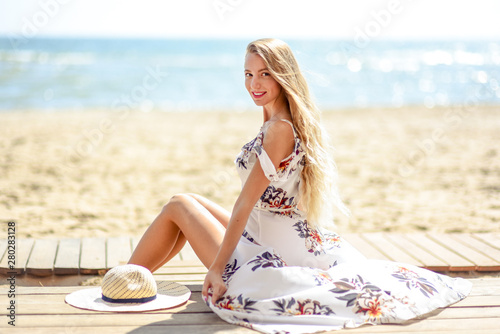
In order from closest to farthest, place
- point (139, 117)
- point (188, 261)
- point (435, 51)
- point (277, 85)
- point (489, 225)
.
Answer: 1. point (277, 85)
2. point (188, 261)
3. point (489, 225)
4. point (139, 117)
5. point (435, 51)

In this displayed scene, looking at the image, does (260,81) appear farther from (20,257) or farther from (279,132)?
(20,257)

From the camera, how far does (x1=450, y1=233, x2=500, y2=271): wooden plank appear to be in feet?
12.1

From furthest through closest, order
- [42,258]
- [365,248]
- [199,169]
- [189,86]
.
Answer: [189,86] → [199,169] → [365,248] → [42,258]

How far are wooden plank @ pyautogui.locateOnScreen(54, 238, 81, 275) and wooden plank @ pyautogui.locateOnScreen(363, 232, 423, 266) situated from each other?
78.1 inches

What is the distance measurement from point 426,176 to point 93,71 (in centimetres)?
2106

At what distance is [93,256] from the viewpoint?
3881 millimetres

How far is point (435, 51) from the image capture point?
161 feet

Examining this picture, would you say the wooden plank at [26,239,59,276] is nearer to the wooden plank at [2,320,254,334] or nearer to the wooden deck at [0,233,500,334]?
the wooden deck at [0,233,500,334]

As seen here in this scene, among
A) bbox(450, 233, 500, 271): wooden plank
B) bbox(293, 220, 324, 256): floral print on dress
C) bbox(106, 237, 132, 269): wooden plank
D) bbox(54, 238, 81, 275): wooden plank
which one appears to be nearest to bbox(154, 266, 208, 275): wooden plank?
bbox(106, 237, 132, 269): wooden plank

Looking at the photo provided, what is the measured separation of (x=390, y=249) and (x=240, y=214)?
5.83ft

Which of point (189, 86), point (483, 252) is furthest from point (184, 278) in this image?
point (189, 86)

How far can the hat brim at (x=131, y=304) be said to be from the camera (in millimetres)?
2687

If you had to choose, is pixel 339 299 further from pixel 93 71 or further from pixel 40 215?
pixel 93 71

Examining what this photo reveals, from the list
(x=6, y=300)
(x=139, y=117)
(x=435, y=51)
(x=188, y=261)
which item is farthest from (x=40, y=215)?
(x=435, y=51)
